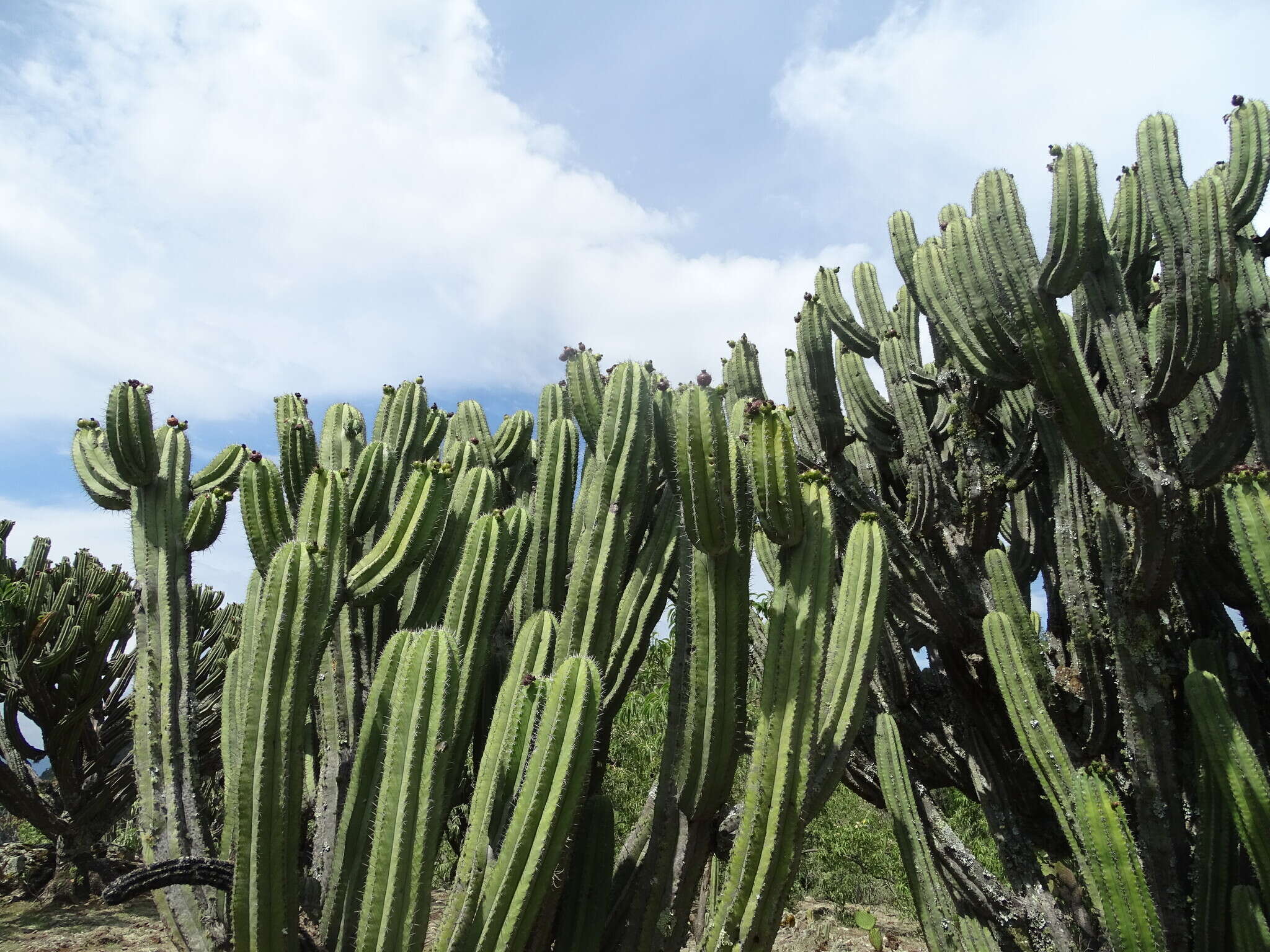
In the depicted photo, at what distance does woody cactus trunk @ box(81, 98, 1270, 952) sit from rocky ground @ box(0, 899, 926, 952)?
2417mm

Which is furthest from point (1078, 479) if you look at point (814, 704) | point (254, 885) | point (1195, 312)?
point (254, 885)

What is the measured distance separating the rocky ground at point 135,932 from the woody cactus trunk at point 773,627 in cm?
242

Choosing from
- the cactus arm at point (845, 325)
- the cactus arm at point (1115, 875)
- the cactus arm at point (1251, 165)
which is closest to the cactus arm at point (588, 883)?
the cactus arm at point (1115, 875)

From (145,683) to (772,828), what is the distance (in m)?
2.82

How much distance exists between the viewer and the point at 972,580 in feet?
17.8

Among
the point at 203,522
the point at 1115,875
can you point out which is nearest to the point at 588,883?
the point at 1115,875

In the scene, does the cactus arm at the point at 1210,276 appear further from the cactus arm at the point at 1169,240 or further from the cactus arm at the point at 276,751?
the cactus arm at the point at 276,751

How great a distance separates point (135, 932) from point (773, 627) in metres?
8.54

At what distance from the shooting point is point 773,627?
2975 mm

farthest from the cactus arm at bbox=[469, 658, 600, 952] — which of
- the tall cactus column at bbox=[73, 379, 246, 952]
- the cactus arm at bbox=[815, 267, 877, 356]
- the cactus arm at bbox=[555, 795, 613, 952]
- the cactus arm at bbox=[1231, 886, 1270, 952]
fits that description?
the cactus arm at bbox=[815, 267, 877, 356]

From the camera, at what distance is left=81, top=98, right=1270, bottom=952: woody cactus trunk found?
2.72 meters

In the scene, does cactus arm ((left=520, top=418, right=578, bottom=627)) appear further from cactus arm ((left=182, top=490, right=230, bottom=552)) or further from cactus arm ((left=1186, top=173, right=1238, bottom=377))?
cactus arm ((left=1186, top=173, right=1238, bottom=377))

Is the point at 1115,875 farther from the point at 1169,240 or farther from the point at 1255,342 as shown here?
the point at 1169,240

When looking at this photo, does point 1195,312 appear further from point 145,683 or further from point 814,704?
point 145,683
